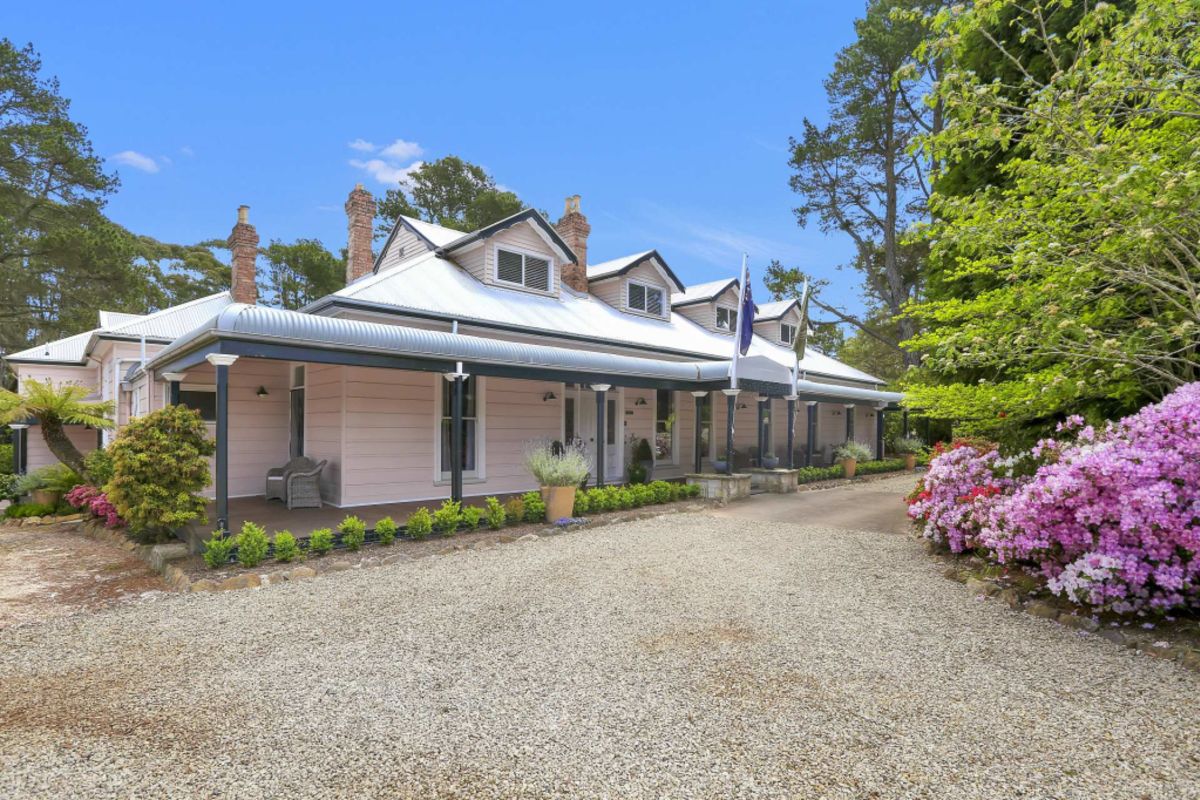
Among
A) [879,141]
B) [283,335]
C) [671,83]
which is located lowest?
[283,335]

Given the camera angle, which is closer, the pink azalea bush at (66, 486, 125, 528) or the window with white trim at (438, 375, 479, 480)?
the pink azalea bush at (66, 486, 125, 528)

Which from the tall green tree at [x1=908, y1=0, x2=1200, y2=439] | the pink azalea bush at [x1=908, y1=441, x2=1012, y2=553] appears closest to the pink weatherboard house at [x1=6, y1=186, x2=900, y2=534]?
the pink azalea bush at [x1=908, y1=441, x2=1012, y2=553]

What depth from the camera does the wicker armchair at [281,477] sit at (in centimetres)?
934

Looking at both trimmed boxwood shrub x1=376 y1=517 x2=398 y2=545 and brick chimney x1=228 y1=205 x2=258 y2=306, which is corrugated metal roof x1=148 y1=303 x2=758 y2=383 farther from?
brick chimney x1=228 y1=205 x2=258 y2=306

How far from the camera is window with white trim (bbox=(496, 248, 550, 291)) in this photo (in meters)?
13.0

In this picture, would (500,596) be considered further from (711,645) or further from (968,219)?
(968,219)

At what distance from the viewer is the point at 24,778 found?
2.54m

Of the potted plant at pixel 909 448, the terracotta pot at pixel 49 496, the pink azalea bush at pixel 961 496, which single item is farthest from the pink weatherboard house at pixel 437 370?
the pink azalea bush at pixel 961 496

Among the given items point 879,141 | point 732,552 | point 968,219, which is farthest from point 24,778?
point 879,141

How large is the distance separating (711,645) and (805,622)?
37.9 inches

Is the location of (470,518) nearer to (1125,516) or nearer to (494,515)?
(494,515)

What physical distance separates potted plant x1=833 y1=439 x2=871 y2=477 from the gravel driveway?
403 inches

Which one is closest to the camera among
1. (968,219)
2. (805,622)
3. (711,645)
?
(711,645)

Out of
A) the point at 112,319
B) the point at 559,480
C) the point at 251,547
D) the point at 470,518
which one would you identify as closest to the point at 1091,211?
the point at 559,480
